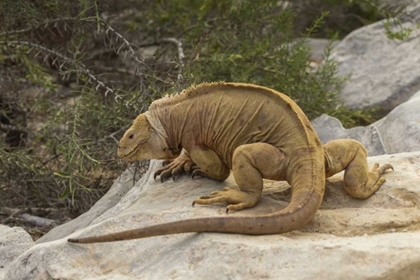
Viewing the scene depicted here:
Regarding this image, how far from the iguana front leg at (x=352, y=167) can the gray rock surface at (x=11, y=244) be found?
2182 mm

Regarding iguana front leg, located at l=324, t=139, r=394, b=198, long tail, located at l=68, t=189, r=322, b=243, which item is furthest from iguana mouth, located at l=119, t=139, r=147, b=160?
iguana front leg, located at l=324, t=139, r=394, b=198

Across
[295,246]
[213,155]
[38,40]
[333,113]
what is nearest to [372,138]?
[333,113]

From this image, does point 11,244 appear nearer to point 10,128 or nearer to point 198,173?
point 198,173

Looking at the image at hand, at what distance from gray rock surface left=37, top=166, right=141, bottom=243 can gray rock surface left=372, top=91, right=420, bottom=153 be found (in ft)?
7.70

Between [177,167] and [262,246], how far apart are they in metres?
1.38

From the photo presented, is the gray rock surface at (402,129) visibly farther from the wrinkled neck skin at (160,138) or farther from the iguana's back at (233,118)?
the wrinkled neck skin at (160,138)

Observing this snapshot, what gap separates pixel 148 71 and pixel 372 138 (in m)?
2.17

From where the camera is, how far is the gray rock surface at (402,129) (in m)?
6.87

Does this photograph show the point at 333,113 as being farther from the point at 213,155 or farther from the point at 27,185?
the point at 213,155

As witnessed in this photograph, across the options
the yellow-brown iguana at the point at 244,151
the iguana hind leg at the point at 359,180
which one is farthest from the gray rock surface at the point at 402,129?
the iguana hind leg at the point at 359,180

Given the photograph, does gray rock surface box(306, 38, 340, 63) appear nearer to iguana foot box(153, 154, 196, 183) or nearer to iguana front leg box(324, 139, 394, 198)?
iguana foot box(153, 154, 196, 183)

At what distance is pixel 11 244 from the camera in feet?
18.0

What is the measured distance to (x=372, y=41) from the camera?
1069 cm

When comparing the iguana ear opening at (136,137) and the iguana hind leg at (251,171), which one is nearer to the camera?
the iguana hind leg at (251,171)
